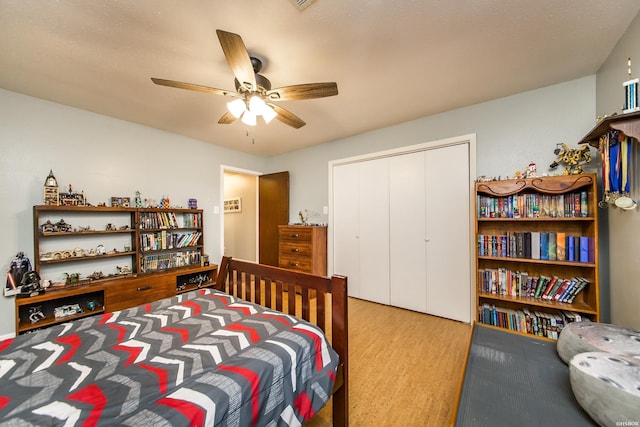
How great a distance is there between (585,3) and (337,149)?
2.66 meters

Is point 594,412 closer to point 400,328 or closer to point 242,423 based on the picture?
point 242,423

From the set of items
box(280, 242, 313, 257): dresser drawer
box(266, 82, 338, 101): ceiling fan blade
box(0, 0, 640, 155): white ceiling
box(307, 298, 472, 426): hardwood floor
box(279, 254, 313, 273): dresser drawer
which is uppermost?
box(0, 0, 640, 155): white ceiling

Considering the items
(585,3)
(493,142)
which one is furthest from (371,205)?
(585,3)

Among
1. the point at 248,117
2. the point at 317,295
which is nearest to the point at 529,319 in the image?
the point at 317,295

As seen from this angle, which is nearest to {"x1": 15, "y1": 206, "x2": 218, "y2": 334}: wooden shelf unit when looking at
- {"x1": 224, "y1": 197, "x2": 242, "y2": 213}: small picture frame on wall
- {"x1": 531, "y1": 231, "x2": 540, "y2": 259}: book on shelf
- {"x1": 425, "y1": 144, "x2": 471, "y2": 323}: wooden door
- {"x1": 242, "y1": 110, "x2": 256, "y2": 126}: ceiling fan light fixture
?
{"x1": 224, "y1": 197, "x2": 242, "y2": 213}: small picture frame on wall

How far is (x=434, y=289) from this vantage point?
283 cm

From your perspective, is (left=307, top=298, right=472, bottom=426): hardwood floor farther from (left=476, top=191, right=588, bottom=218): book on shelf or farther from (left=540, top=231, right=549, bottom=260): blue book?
(left=476, top=191, right=588, bottom=218): book on shelf

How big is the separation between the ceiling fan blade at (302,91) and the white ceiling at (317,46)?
0.32 meters

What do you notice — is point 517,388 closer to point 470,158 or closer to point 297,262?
point 470,158

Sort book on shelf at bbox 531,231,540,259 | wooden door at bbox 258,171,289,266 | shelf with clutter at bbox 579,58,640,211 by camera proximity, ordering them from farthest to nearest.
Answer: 1. wooden door at bbox 258,171,289,266
2. book on shelf at bbox 531,231,540,259
3. shelf with clutter at bbox 579,58,640,211

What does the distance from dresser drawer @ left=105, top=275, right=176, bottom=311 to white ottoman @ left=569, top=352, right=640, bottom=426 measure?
352 cm

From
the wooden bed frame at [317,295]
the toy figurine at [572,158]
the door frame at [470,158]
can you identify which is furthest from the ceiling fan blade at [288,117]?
the toy figurine at [572,158]

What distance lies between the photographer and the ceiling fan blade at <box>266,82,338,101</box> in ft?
5.21

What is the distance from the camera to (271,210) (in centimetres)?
442
